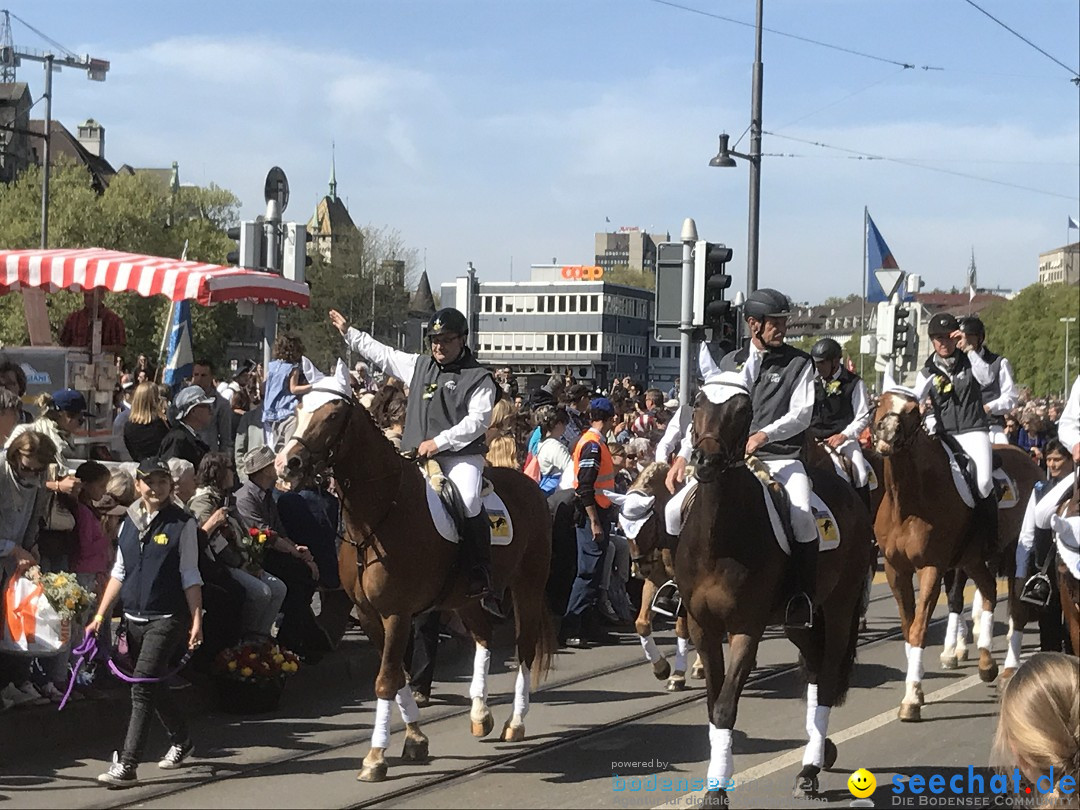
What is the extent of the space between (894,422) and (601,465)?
3152 mm

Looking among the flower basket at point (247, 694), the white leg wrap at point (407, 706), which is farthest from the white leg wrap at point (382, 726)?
the flower basket at point (247, 694)

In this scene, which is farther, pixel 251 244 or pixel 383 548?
pixel 251 244

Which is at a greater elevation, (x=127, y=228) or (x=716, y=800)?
(x=127, y=228)

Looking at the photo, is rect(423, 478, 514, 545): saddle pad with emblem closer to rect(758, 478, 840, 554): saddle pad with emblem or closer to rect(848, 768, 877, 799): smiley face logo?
rect(758, 478, 840, 554): saddle pad with emblem

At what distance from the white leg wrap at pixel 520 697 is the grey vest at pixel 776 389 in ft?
7.46

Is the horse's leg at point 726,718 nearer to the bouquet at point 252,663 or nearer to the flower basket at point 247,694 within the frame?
the bouquet at point 252,663

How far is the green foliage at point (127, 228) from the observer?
193 feet

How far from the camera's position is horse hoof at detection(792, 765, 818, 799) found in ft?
27.1

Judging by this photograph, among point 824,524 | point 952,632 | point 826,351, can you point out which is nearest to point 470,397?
point 824,524

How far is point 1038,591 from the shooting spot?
9.98 metres

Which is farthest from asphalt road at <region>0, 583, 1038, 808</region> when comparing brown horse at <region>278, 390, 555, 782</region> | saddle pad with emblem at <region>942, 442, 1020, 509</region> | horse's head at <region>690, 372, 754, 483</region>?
horse's head at <region>690, 372, 754, 483</region>

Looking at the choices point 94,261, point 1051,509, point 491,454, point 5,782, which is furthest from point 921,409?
point 94,261

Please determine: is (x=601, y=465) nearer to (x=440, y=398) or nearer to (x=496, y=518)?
(x=496, y=518)

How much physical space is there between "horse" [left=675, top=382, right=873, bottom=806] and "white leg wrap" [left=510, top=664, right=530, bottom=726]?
1862 millimetres
